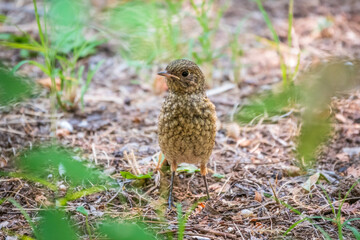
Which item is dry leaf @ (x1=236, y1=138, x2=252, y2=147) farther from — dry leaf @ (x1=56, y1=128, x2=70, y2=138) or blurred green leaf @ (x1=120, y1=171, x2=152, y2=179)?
dry leaf @ (x1=56, y1=128, x2=70, y2=138)

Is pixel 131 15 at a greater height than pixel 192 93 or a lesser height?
greater

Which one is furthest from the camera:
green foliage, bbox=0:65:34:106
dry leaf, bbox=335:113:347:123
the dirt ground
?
dry leaf, bbox=335:113:347:123

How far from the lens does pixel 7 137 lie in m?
4.08

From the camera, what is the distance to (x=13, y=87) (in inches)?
51.3

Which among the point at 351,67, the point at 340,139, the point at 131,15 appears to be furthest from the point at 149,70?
the point at 351,67

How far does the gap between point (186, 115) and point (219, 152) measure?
116 cm

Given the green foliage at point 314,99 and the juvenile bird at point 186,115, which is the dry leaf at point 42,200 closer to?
the juvenile bird at point 186,115

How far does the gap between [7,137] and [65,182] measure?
41.3 inches

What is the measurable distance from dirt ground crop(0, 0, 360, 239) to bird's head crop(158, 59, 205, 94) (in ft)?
2.84

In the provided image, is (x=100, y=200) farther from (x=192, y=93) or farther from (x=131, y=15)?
(x=131, y=15)

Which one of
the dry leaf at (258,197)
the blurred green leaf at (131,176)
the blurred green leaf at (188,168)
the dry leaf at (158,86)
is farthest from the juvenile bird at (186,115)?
the dry leaf at (158,86)

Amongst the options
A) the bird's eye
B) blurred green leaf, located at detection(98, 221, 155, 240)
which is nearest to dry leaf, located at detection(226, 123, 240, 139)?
the bird's eye

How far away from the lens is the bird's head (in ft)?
10.6

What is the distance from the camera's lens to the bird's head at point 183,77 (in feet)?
10.6
